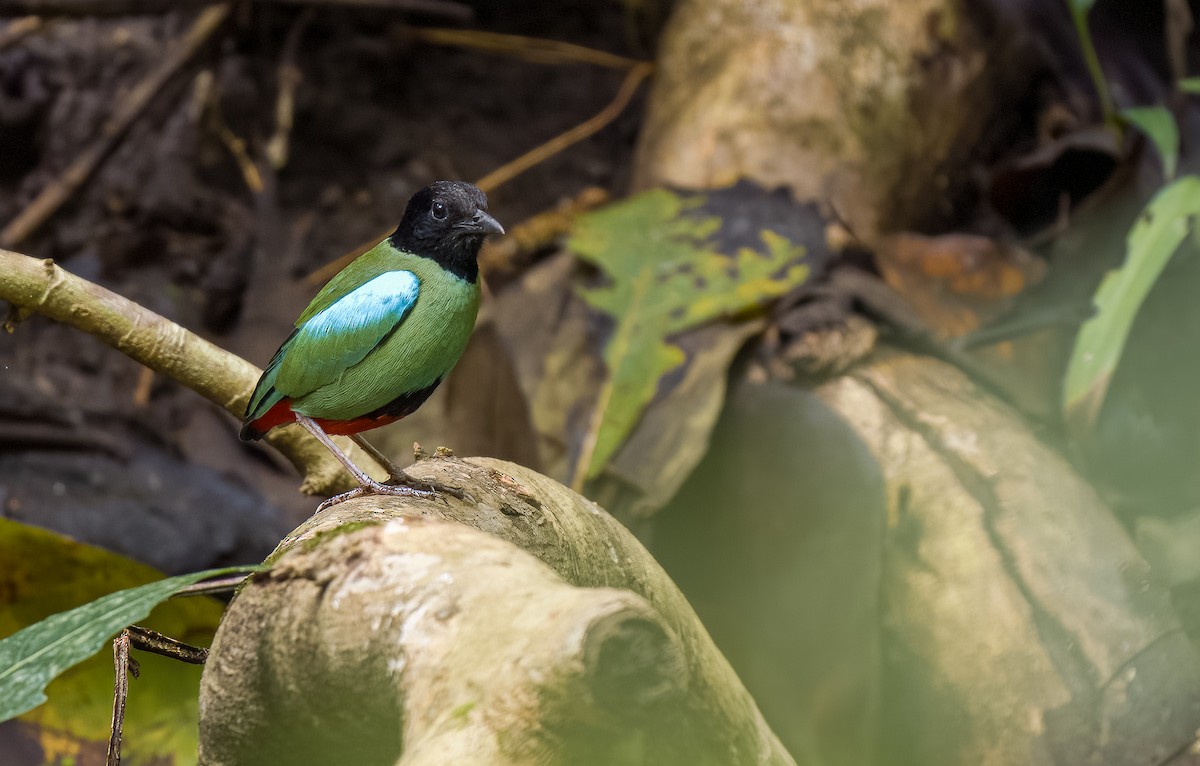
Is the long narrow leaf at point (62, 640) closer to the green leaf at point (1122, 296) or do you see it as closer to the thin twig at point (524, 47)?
the green leaf at point (1122, 296)

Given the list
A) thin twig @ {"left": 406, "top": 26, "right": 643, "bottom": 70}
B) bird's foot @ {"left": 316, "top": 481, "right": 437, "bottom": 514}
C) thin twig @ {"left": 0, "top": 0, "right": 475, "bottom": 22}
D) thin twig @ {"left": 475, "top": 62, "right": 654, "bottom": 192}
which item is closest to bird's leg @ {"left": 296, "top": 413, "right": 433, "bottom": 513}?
bird's foot @ {"left": 316, "top": 481, "right": 437, "bottom": 514}

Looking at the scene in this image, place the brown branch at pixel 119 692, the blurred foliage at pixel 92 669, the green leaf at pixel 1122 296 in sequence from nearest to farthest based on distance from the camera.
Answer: the brown branch at pixel 119 692 → the blurred foliage at pixel 92 669 → the green leaf at pixel 1122 296

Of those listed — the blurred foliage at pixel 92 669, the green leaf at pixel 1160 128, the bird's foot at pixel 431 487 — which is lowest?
the blurred foliage at pixel 92 669

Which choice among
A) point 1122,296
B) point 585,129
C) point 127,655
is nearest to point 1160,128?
point 1122,296

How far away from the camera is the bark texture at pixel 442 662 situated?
138cm

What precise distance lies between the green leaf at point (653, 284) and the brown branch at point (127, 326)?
149cm

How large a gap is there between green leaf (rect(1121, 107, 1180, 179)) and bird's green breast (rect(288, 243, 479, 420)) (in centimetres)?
299

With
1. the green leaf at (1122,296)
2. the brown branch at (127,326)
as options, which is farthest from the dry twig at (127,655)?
the green leaf at (1122,296)

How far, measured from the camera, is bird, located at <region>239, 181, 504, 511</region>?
247 cm

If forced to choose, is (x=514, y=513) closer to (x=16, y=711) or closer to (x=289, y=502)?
(x=16, y=711)

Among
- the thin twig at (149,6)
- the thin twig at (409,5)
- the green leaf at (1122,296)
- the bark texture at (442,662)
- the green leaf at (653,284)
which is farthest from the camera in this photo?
the thin twig at (409,5)

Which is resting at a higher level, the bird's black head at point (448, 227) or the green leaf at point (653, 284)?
the bird's black head at point (448, 227)

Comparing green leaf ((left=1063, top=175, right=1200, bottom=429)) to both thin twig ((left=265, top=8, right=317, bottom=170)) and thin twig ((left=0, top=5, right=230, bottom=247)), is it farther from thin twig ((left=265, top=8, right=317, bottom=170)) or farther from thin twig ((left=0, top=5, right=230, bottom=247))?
thin twig ((left=0, top=5, right=230, bottom=247))

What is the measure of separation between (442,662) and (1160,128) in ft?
12.7
